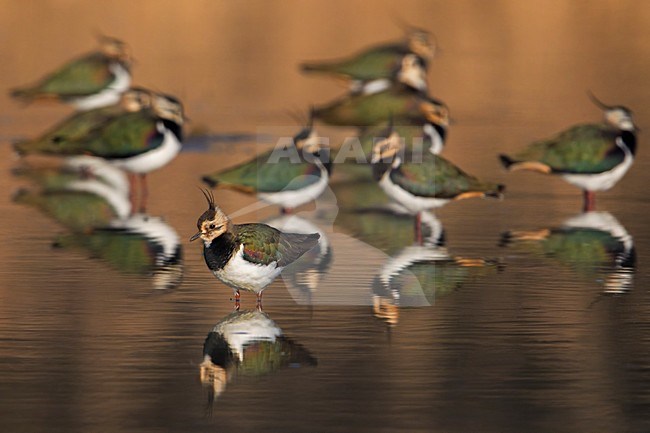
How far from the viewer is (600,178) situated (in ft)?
Answer: 57.2

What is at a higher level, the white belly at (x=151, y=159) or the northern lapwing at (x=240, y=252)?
the northern lapwing at (x=240, y=252)

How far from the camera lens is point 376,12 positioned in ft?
134

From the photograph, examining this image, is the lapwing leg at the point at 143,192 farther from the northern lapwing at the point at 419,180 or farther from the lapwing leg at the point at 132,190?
the northern lapwing at the point at 419,180

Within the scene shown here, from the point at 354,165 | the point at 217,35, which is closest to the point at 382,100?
the point at 354,165

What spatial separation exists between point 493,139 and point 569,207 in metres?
5.51

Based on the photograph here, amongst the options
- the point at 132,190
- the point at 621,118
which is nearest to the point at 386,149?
the point at 621,118

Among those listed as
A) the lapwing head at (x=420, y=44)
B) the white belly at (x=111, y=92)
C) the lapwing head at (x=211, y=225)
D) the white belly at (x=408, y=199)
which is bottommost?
the white belly at (x=111, y=92)

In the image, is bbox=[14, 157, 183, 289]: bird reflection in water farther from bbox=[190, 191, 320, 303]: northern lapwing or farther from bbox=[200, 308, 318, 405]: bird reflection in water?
bbox=[200, 308, 318, 405]: bird reflection in water

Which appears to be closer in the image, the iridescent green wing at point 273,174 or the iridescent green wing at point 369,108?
the iridescent green wing at point 273,174

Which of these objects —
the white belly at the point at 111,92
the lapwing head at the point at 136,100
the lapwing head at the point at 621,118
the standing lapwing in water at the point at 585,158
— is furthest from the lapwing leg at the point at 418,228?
the white belly at the point at 111,92

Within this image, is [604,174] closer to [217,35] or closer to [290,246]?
[290,246]

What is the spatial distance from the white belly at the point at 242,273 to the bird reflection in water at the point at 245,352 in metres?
0.23

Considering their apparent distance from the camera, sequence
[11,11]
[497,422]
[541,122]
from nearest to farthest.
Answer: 1. [497,422]
2. [541,122]
3. [11,11]

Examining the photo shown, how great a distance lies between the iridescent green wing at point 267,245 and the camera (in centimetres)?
1162
